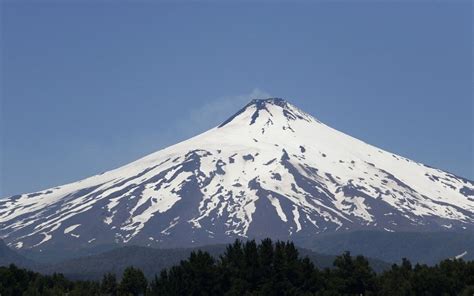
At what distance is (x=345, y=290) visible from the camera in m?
114

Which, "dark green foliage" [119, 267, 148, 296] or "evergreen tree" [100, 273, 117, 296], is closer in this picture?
"dark green foliage" [119, 267, 148, 296]

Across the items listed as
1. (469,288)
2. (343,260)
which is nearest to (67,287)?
(343,260)

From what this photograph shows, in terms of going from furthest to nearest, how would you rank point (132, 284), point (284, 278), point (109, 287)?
1. point (109, 287)
2. point (132, 284)
3. point (284, 278)

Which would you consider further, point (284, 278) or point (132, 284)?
point (132, 284)

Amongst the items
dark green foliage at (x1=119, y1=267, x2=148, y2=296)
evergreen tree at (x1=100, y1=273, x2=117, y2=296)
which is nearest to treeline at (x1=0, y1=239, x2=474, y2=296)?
dark green foliage at (x1=119, y1=267, x2=148, y2=296)

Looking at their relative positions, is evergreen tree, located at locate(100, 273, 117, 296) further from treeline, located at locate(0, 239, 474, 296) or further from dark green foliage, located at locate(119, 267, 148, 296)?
treeline, located at locate(0, 239, 474, 296)

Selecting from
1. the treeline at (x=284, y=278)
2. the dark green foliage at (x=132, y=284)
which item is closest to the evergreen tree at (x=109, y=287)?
the dark green foliage at (x=132, y=284)

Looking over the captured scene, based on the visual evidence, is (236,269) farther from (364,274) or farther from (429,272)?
(429,272)

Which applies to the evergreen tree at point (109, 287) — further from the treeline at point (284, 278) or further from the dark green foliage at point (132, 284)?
the treeline at point (284, 278)

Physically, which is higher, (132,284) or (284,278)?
(132,284)

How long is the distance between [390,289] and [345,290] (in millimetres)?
10309

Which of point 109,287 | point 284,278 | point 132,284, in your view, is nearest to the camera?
point 284,278

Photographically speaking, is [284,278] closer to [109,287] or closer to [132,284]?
[132,284]

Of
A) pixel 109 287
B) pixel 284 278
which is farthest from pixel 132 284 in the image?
pixel 284 278
